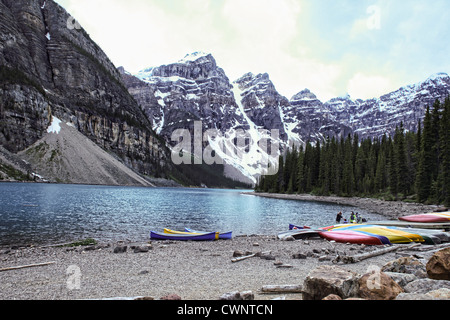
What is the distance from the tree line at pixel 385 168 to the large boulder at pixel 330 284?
4973 cm

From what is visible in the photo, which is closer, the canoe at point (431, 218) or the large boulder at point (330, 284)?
the large boulder at point (330, 284)

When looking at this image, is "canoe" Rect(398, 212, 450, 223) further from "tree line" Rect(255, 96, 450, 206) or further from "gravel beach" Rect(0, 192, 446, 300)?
"tree line" Rect(255, 96, 450, 206)

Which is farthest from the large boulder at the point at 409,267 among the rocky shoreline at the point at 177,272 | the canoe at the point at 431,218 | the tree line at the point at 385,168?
the tree line at the point at 385,168

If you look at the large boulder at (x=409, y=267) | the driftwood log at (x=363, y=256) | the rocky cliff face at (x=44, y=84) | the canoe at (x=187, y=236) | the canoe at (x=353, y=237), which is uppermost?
the rocky cliff face at (x=44, y=84)

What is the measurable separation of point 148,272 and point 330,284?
27.1 feet

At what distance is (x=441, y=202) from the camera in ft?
155

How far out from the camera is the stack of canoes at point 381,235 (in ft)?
59.7

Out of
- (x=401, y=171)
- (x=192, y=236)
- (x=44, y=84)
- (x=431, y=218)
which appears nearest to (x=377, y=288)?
(x=192, y=236)

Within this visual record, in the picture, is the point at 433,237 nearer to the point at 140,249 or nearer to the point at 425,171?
the point at 140,249

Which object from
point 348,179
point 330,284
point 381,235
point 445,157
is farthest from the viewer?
point 348,179

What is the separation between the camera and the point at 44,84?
168 m

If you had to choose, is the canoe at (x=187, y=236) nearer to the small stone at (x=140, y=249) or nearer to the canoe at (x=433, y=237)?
the small stone at (x=140, y=249)

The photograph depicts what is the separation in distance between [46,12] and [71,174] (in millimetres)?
151412

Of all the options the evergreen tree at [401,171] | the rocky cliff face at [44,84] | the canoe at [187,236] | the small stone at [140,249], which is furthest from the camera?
the rocky cliff face at [44,84]
